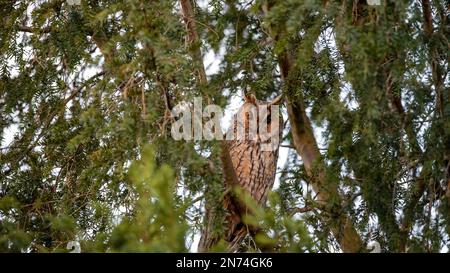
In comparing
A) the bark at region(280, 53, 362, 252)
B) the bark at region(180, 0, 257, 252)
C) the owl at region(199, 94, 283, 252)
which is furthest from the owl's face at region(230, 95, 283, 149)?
the bark at region(180, 0, 257, 252)

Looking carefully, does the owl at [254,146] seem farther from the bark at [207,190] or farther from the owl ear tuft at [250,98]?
the bark at [207,190]

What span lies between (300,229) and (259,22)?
1994 mm

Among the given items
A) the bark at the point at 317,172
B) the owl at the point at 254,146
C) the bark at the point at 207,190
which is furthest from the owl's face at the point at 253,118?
the bark at the point at 207,190

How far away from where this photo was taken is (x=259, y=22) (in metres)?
4.90

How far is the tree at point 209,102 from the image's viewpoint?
129 inches

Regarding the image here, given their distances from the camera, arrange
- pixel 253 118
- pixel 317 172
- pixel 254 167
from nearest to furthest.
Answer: pixel 317 172 → pixel 254 167 → pixel 253 118

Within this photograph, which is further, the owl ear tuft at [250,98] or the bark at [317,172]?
the owl ear tuft at [250,98]

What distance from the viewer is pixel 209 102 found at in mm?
3676

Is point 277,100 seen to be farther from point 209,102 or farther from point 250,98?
point 209,102

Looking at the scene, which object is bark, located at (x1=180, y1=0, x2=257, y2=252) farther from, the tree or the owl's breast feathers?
the owl's breast feathers

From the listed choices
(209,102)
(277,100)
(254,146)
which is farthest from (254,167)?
(209,102)

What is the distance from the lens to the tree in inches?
129

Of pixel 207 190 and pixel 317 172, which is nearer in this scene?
pixel 207 190
